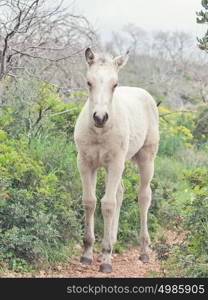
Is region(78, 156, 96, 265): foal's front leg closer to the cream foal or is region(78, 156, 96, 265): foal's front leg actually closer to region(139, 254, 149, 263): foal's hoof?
the cream foal

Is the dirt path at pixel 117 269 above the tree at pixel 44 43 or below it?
below

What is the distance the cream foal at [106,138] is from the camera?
5875 millimetres

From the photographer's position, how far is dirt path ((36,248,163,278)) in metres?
6.14

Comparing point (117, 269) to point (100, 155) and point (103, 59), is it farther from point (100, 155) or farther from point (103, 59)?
point (103, 59)

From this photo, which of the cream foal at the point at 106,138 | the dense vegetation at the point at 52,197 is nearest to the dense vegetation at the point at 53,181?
the dense vegetation at the point at 52,197

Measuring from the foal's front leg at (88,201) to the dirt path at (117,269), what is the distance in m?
0.15

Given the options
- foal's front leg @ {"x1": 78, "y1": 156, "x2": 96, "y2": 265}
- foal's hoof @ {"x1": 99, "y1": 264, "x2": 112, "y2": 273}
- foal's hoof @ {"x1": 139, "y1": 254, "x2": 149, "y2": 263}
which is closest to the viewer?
foal's hoof @ {"x1": 99, "y1": 264, "x2": 112, "y2": 273}

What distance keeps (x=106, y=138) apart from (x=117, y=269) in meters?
1.57

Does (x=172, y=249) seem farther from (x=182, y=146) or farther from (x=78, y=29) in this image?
(x=182, y=146)

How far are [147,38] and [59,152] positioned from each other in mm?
32545

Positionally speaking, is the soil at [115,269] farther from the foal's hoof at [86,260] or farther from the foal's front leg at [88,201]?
the foal's front leg at [88,201]

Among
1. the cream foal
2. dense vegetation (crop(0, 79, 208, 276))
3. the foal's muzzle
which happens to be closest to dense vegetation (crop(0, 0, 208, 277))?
dense vegetation (crop(0, 79, 208, 276))

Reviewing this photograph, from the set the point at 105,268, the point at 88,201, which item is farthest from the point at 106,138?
the point at 105,268

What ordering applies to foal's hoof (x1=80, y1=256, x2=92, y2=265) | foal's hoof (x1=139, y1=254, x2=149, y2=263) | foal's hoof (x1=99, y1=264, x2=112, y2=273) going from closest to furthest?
foal's hoof (x1=99, y1=264, x2=112, y2=273) < foal's hoof (x1=80, y1=256, x2=92, y2=265) < foal's hoof (x1=139, y1=254, x2=149, y2=263)
